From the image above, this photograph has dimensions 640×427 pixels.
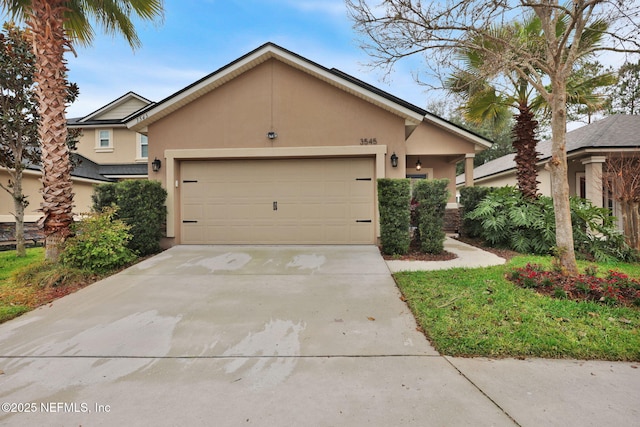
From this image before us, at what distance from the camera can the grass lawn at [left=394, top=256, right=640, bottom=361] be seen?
117 inches

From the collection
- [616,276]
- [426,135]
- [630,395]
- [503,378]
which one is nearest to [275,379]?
[503,378]

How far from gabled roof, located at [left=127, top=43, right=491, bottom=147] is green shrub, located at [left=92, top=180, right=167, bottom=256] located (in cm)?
201

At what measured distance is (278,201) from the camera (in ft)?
27.3

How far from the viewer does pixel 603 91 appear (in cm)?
866

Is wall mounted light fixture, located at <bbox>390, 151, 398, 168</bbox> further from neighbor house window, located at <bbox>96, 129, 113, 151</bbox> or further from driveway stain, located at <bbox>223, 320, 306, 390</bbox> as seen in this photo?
neighbor house window, located at <bbox>96, 129, 113, 151</bbox>

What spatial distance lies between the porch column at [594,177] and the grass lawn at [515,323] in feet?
26.6

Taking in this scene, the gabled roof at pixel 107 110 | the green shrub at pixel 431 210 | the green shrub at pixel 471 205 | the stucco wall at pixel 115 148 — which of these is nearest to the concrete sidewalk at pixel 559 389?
the green shrub at pixel 431 210

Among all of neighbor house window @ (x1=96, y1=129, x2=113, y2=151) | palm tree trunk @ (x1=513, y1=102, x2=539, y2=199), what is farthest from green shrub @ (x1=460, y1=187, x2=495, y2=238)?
neighbor house window @ (x1=96, y1=129, x2=113, y2=151)

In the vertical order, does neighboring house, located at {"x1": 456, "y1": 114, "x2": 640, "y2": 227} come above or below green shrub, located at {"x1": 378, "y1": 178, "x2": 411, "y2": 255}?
above

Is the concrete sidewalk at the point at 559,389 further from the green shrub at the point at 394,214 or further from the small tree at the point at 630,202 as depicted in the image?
the small tree at the point at 630,202

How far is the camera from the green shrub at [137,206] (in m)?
6.89

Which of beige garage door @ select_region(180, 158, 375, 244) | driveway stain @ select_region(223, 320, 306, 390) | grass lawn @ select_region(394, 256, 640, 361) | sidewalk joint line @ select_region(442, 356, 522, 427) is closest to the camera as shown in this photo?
sidewalk joint line @ select_region(442, 356, 522, 427)

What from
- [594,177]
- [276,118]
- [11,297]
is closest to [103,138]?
[276,118]

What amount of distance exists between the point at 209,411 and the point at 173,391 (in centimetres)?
45
